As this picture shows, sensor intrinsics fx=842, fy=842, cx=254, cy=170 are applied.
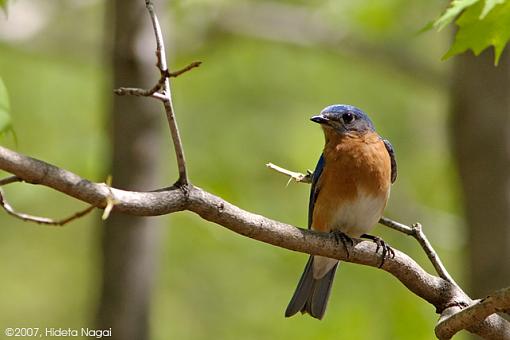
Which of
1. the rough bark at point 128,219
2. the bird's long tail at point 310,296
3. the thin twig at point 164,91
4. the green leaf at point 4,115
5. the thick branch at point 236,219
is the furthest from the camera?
the rough bark at point 128,219

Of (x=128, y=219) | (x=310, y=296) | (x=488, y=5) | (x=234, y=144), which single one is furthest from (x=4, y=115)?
(x=234, y=144)

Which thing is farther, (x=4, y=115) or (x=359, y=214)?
(x=359, y=214)

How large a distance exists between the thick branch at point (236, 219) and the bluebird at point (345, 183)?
1.14m

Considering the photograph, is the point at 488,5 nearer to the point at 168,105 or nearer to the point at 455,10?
the point at 455,10

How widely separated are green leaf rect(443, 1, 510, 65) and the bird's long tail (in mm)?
2262

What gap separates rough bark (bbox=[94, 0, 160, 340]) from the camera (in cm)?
628

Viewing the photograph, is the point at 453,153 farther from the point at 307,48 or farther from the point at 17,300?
the point at 17,300

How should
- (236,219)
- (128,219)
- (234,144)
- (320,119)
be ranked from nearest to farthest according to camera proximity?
(236,219) → (320,119) → (128,219) → (234,144)

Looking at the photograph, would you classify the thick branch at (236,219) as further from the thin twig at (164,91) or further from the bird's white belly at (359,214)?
the bird's white belly at (359,214)

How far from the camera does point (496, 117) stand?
6.98 meters

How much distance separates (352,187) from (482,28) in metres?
1.88

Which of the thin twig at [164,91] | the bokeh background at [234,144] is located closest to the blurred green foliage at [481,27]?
the thin twig at [164,91]

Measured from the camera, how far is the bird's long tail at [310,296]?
5.44 m

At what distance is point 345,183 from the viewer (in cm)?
538
